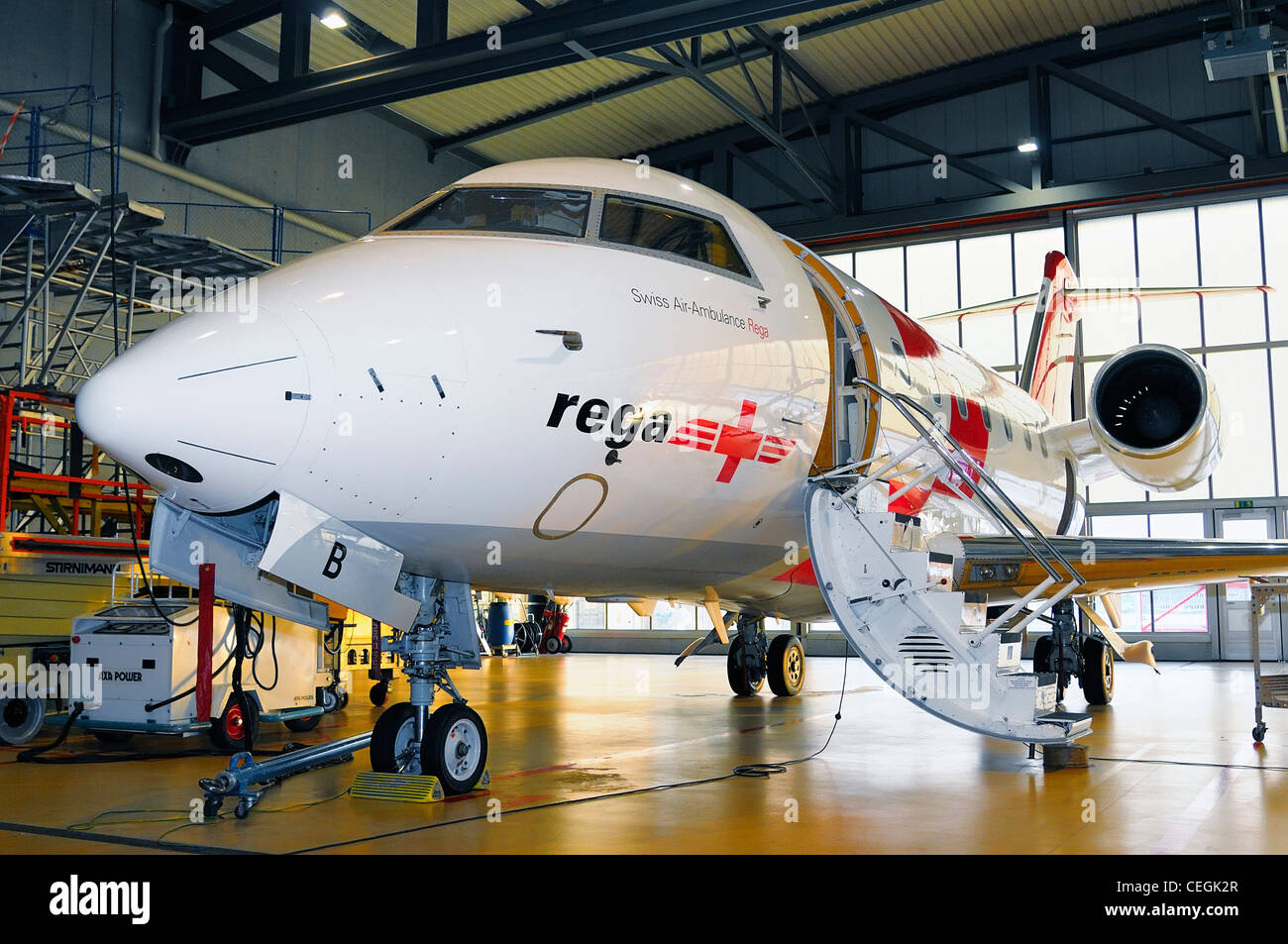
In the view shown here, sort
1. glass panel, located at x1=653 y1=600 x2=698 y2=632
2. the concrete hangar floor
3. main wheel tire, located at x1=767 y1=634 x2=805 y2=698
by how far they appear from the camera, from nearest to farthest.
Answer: the concrete hangar floor → main wheel tire, located at x1=767 y1=634 x2=805 y2=698 → glass panel, located at x1=653 y1=600 x2=698 y2=632

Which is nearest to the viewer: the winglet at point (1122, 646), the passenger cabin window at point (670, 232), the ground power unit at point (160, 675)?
the passenger cabin window at point (670, 232)

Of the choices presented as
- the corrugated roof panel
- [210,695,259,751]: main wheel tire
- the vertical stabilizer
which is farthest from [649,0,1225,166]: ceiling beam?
[210,695,259,751]: main wheel tire

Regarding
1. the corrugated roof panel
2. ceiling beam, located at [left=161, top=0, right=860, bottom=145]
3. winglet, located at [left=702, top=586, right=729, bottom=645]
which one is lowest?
winglet, located at [left=702, top=586, right=729, bottom=645]

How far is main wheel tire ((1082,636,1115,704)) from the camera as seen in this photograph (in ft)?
47.5

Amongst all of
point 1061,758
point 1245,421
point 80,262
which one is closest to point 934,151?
point 1245,421

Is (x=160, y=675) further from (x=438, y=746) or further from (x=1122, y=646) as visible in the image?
(x=1122, y=646)

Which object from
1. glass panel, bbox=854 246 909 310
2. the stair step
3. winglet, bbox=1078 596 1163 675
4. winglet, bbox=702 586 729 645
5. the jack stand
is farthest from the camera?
glass panel, bbox=854 246 909 310

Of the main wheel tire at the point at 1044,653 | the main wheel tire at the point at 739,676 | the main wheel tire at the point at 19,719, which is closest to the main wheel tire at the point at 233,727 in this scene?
the main wheel tire at the point at 19,719

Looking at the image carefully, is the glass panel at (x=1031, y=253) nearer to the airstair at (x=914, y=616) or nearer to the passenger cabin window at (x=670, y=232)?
the airstair at (x=914, y=616)

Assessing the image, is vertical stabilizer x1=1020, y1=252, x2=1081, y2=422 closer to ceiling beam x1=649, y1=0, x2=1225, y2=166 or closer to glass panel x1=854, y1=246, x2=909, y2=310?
ceiling beam x1=649, y1=0, x2=1225, y2=166

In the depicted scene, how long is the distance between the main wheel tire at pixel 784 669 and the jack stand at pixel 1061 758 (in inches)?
A: 304

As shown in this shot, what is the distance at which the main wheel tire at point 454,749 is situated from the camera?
6.78m

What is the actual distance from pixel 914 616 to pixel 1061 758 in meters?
1.83
